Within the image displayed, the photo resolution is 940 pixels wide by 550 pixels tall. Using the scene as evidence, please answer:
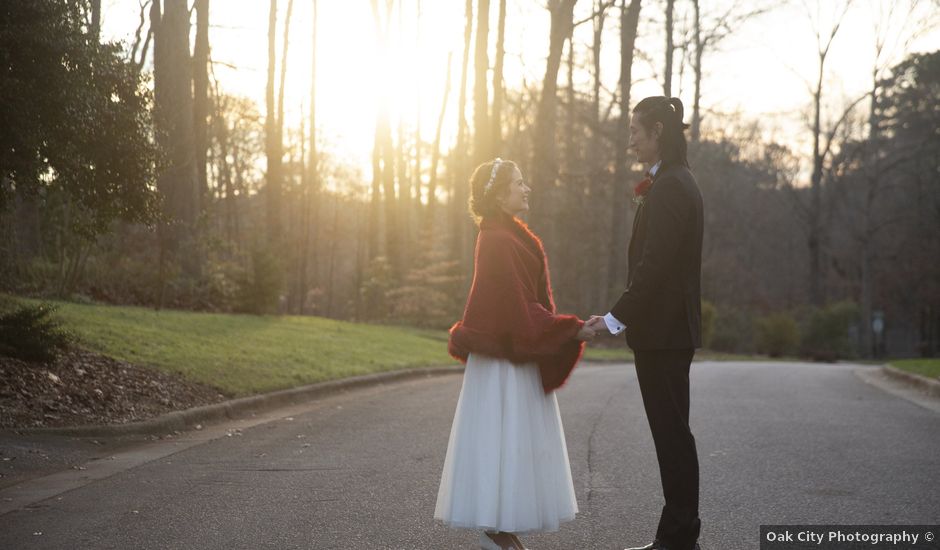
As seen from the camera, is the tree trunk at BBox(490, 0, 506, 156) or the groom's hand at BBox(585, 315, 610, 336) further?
the tree trunk at BBox(490, 0, 506, 156)

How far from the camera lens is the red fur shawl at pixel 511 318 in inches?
204

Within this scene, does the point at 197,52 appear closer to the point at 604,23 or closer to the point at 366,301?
the point at 366,301

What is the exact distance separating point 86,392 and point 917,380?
44.9ft

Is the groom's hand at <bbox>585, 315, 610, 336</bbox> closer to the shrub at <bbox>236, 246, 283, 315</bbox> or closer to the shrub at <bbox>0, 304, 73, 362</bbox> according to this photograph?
the shrub at <bbox>0, 304, 73, 362</bbox>

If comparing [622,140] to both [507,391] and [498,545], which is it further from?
[498,545]

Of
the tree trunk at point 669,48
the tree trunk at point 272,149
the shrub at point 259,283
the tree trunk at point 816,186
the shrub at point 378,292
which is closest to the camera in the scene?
the shrub at point 259,283

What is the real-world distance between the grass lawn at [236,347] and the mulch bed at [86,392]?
627 mm

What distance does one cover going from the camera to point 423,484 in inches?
Result: 286

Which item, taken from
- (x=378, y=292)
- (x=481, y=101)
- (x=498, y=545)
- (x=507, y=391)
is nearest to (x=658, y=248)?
(x=507, y=391)

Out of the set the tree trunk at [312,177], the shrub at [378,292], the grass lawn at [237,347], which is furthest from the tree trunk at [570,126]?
the grass lawn at [237,347]

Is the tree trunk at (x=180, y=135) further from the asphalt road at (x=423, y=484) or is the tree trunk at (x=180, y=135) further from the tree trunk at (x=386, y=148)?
the tree trunk at (x=386, y=148)

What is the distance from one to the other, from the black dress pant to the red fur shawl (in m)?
0.49

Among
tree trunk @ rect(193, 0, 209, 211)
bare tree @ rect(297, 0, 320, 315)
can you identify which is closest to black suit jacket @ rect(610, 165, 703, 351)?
tree trunk @ rect(193, 0, 209, 211)

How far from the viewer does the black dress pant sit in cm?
493
